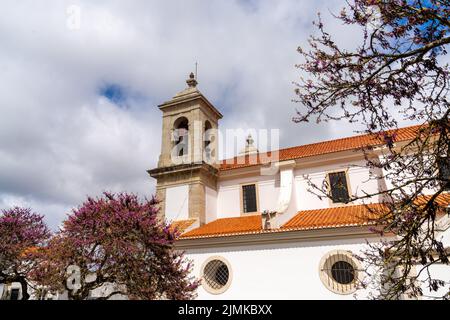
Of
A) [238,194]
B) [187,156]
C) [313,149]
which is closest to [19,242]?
[187,156]

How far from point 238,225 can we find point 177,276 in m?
5.81

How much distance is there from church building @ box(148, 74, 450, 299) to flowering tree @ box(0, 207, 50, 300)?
6.65 metres

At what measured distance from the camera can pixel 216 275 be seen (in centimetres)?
1373

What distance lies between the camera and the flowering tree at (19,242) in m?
13.9

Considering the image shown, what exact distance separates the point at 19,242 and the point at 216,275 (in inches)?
404

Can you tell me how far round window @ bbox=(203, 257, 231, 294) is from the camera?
1344cm

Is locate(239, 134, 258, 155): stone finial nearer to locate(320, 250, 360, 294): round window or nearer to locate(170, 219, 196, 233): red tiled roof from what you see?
locate(170, 219, 196, 233): red tiled roof

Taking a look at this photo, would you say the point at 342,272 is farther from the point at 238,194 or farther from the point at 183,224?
the point at 183,224

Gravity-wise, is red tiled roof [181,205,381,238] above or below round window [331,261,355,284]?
above

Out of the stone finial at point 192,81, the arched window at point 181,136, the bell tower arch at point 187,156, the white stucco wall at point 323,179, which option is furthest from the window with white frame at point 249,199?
the stone finial at point 192,81

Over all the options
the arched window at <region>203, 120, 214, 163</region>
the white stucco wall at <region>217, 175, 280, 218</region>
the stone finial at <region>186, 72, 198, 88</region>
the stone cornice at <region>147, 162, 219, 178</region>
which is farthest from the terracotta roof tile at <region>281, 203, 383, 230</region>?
the stone finial at <region>186, 72, 198, 88</region>
